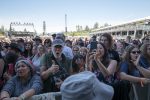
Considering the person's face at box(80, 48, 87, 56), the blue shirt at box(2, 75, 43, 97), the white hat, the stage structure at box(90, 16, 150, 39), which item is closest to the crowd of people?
the blue shirt at box(2, 75, 43, 97)

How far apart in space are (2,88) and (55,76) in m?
0.80

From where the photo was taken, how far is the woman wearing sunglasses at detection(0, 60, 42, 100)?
4008mm

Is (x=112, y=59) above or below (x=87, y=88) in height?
below

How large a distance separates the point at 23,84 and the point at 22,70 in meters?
0.20

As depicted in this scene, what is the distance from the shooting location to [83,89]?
159cm

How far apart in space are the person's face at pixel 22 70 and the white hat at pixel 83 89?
2524 mm

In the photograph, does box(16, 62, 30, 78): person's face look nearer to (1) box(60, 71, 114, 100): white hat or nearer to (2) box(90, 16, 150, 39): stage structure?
(1) box(60, 71, 114, 100): white hat

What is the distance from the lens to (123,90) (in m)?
4.23

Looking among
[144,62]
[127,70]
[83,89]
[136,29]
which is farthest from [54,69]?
[136,29]

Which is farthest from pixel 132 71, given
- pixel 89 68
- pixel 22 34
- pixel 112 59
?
pixel 22 34

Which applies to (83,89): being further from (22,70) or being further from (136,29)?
(136,29)

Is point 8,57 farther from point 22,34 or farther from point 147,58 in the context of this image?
point 22,34

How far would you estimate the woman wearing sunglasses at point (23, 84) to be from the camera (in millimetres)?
4008

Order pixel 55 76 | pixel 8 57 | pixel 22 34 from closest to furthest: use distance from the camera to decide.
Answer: pixel 55 76
pixel 8 57
pixel 22 34
